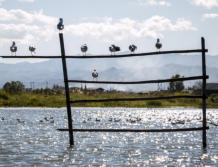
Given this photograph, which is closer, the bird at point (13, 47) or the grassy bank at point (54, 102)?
the bird at point (13, 47)

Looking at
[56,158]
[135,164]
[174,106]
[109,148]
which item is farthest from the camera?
[174,106]

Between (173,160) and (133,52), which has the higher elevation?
(133,52)

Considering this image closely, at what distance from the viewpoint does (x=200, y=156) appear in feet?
71.5

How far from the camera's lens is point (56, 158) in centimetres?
2102

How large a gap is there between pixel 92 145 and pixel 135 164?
7.18m

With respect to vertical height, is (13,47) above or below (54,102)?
above

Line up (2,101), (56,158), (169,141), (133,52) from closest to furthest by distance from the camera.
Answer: (56,158) < (133,52) < (169,141) < (2,101)

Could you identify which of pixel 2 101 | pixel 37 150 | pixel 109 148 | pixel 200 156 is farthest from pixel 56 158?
pixel 2 101

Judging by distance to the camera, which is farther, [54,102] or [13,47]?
[54,102]

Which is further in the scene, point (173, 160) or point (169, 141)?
point (169, 141)

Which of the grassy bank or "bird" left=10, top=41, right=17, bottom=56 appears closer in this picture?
"bird" left=10, top=41, right=17, bottom=56

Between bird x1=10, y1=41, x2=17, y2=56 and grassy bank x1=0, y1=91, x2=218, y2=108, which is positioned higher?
bird x1=10, y1=41, x2=17, y2=56

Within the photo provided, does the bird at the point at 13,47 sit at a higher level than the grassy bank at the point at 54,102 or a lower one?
higher

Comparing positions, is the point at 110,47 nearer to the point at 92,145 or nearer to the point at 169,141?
the point at 92,145
